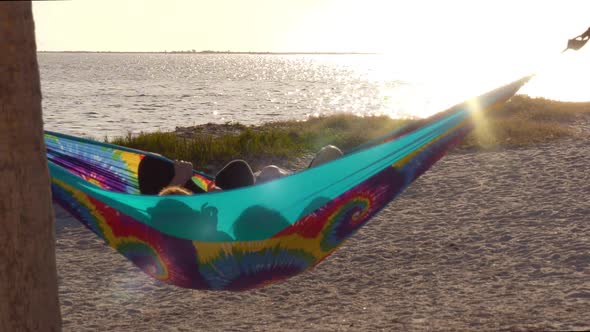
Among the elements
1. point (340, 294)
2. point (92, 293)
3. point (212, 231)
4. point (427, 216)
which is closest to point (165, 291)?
point (92, 293)

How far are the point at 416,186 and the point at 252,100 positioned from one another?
148 ft

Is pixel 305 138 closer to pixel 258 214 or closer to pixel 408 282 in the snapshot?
pixel 408 282

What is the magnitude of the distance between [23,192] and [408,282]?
8.66 feet

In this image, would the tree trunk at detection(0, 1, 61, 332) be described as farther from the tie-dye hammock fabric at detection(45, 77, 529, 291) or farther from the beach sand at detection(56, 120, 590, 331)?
the beach sand at detection(56, 120, 590, 331)

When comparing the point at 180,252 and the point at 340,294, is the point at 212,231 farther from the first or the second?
the point at 340,294

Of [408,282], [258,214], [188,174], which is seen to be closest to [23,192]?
[258,214]

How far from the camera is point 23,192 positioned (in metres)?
2.47

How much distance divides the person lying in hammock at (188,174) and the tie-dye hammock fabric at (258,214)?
1.71ft

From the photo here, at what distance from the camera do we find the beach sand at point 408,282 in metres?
3.76

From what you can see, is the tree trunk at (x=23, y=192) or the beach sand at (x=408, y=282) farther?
the beach sand at (x=408, y=282)

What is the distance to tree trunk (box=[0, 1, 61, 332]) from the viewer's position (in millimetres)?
2391

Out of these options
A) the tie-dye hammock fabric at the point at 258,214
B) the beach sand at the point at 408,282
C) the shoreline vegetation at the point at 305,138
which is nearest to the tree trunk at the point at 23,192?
the tie-dye hammock fabric at the point at 258,214

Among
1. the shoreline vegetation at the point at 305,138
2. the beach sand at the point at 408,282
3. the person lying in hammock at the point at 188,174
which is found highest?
the person lying in hammock at the point at 188,174

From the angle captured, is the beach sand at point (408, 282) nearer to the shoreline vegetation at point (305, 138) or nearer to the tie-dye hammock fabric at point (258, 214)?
the tie-dye hammock fabric at point (258, 214)
